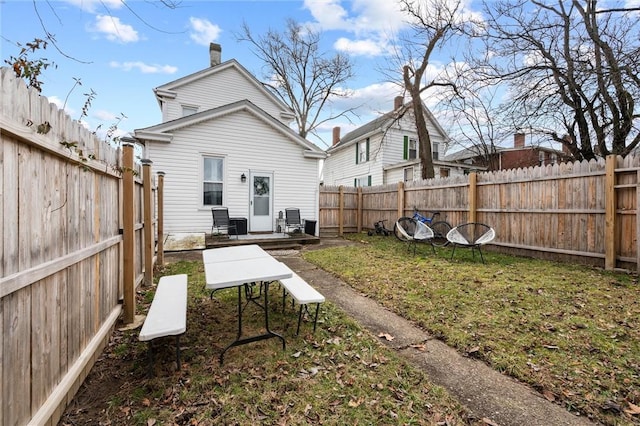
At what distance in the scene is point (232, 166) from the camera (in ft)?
32.9

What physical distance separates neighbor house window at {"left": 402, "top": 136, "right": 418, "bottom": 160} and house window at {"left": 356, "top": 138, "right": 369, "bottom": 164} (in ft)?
8.05

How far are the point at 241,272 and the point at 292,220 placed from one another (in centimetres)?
794

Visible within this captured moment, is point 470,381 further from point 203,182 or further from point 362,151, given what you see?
point 362,151

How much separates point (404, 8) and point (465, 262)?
11049mm

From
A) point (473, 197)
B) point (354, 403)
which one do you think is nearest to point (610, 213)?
point (473, 197)

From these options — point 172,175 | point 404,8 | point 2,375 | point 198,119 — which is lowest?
point 2,375

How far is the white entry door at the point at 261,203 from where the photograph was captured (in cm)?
1038

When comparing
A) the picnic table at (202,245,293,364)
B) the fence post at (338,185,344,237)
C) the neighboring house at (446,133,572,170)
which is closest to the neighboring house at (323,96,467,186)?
the neighboring house at (446,133,572,170)

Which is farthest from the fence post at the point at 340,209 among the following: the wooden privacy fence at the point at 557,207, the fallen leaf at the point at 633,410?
the fallen leaf at the point at 633,410

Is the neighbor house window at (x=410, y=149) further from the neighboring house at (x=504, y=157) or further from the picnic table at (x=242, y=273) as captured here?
the picnic table at (x=242, y=273)

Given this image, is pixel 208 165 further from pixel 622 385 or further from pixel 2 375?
pixel 622 385

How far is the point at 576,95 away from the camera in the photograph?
33.2 ft

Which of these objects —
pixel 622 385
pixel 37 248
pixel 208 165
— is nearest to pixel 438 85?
pixel 208 165

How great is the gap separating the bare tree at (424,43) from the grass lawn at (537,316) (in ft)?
24.3
